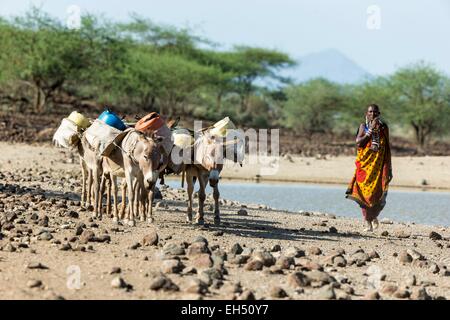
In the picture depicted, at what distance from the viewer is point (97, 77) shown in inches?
1741

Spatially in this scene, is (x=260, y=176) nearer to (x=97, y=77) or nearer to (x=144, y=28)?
(x=97, y=77)

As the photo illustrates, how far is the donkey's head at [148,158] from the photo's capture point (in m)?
11.6

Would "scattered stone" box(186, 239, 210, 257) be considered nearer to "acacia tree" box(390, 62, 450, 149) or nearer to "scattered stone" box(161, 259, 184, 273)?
"scattered stone" box(161, 259, 184, 273)

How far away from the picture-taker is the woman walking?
13484mm

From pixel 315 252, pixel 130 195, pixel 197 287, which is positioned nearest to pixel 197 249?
pixel 315 252

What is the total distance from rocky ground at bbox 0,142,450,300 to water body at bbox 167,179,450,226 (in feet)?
14.3

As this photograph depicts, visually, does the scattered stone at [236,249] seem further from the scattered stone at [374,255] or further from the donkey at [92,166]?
the donkey at [92,166]

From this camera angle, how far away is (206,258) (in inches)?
355

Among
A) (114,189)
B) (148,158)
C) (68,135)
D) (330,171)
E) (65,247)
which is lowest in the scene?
(65,247)

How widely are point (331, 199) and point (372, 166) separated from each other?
880 cm

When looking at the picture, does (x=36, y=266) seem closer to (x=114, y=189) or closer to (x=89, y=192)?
(x=114, y=189)

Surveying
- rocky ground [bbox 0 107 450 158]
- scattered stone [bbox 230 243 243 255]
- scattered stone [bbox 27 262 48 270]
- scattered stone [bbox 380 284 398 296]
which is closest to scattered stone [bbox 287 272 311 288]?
scattered stone [bbox 380 284 398 296]

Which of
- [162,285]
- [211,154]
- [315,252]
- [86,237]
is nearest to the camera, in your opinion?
[162,285]
